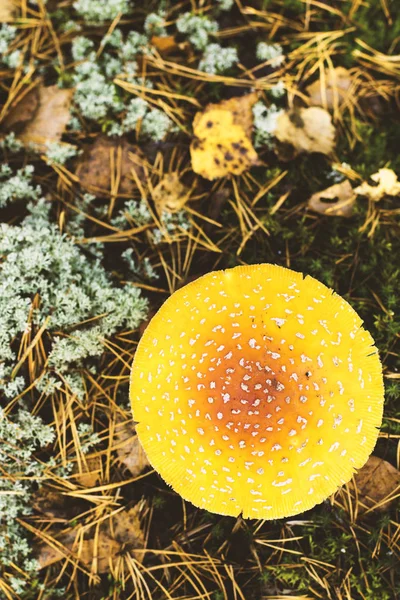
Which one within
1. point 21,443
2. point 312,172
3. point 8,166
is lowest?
point 21,443

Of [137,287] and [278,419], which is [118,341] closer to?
[137,287]

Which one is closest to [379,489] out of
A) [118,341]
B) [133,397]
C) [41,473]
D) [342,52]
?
[133,397]

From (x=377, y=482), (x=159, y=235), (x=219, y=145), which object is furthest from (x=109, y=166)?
(x=377, y=482)

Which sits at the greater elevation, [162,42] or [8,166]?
[162,42]

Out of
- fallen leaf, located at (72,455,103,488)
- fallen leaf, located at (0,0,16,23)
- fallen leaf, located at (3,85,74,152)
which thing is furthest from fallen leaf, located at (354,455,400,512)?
fallen leaf, located at (0,0,16,23)

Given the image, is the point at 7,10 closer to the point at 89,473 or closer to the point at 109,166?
the point at 109,166

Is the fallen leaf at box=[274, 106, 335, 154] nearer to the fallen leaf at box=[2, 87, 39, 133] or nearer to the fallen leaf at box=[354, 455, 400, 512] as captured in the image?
the fallen leaf at box=[2, 87, 39, 133]

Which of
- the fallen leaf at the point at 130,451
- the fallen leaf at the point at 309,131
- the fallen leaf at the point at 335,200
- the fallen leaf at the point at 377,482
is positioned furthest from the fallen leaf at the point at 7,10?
the fallen leaf at the point at 377,482
